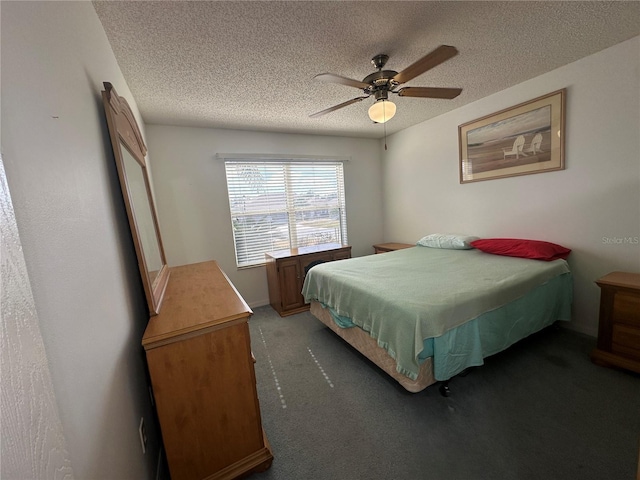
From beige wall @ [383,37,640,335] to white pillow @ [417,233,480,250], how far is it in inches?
9.9

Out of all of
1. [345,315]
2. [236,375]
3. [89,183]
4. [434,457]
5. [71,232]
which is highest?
[89,183]

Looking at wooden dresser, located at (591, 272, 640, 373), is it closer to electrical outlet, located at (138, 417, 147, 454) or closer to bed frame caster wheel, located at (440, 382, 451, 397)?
bed frame caster wheel, located at (440, 382, 451, 397)

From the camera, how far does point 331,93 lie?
2.48 m

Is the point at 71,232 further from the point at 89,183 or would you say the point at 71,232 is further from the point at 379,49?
the point at 379,49

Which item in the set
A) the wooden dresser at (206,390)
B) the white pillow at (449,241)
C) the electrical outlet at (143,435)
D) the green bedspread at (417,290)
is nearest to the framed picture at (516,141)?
the white pillow at (449,241)

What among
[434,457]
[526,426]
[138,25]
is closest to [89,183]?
[138,25]

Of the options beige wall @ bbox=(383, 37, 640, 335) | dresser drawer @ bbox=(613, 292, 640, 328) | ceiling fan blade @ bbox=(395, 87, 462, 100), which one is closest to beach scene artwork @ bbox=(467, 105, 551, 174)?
beige wall @ bbox=(383, 37, 640, 335)

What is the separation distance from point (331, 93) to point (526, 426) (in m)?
2.95

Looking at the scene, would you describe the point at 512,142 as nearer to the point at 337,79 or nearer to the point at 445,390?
the point at 337,79

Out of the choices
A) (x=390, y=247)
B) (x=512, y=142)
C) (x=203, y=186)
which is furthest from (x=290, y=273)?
(x=512, y=142)

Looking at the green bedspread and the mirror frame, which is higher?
the mirror frame

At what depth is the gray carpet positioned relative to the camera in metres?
1.33

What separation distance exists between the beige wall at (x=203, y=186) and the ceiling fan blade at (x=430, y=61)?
2.22 meters

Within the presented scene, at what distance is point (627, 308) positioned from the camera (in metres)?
1.83
